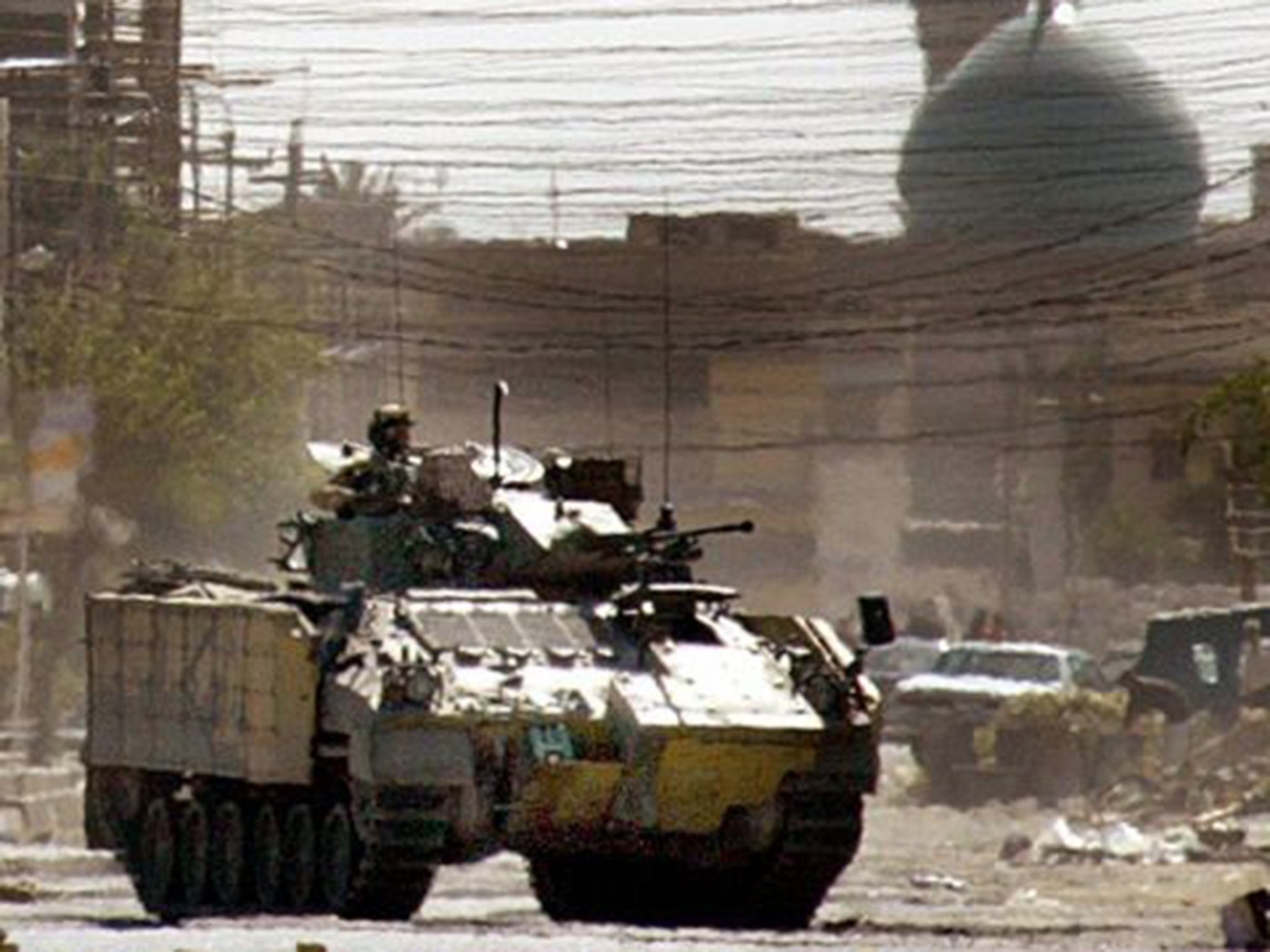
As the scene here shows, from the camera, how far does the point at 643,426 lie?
87750 millimetres

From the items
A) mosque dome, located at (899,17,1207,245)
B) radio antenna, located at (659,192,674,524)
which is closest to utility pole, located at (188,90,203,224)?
radio antenna, located at (659,192,674,524)

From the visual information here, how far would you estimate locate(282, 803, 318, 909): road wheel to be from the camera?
36188 mm

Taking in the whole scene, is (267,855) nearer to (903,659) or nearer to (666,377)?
(666,377)

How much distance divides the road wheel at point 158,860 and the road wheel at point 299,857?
4.61 feet

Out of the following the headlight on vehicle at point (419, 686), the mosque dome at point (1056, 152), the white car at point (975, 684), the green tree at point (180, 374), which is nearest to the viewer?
the headlight on vehicle at point (419, 686)

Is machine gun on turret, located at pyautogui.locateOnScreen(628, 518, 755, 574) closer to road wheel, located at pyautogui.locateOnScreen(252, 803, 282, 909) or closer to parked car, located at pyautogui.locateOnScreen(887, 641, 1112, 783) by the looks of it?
road wheel, located at pyautogui.locateOnScreen(252, 803, 282, 909)

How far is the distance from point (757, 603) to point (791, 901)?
5776 centimetres

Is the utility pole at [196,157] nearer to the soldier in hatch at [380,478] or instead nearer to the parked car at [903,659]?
the parked car at [903,659]

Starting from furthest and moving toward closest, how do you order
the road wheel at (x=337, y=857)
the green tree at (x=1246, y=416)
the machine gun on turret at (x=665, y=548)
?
the green tree at (x=1246, y=416) < the machine gun on turret at (x=665, y=548) < the road wheel at (x=337, y=857)

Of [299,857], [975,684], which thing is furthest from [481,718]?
[975,684]

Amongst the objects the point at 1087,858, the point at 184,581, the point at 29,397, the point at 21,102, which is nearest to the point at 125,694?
the point at 184,581

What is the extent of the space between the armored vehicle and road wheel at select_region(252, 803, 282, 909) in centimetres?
3

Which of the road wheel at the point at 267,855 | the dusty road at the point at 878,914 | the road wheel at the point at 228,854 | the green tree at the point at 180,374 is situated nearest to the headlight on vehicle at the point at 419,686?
the dusty road at the point at 878,914

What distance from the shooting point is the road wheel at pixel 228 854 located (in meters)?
37.2
